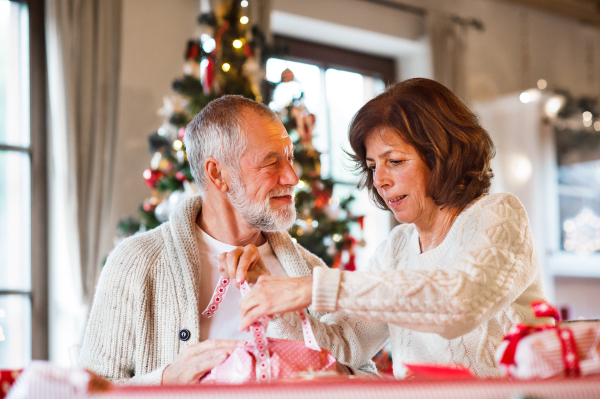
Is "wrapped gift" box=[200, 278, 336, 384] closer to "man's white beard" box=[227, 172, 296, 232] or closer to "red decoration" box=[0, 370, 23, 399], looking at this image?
"red decoration" box=[0, 370, 23, 399]

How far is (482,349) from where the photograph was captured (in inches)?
55.3

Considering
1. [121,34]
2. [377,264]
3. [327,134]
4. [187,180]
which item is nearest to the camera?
[377,264]

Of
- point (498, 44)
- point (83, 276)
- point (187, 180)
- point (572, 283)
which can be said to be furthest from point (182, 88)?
point (572, 283)

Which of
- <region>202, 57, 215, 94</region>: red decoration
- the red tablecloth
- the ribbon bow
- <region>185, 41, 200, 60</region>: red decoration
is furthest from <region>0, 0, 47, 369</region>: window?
the ribbon bow

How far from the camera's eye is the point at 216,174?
1.74 meters

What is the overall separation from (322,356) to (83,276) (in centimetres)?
253

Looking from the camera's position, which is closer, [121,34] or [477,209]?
[477,209]

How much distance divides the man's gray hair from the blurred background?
0.86 meters

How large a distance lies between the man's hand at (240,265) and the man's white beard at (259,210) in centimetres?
28

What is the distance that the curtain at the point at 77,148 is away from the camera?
11.2ft

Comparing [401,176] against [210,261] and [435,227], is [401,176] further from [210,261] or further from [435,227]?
[210,261]

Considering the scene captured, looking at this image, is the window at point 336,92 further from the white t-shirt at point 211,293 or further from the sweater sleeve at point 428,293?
the sweater sleeve at point 428,293

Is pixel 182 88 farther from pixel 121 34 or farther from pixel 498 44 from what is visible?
pixel 498 44

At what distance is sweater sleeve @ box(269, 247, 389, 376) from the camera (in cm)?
160
